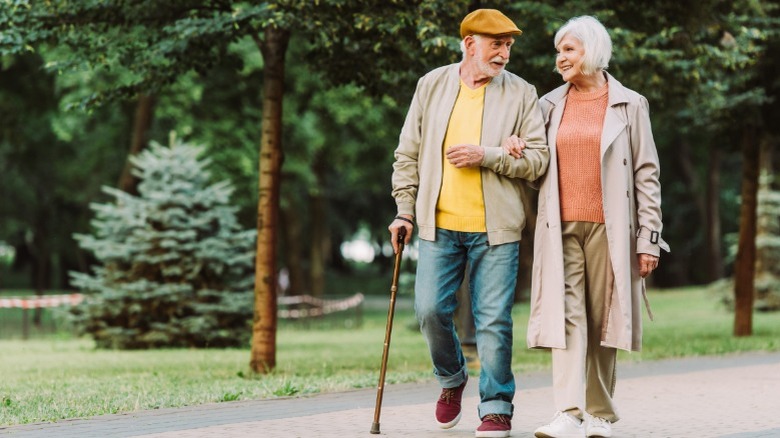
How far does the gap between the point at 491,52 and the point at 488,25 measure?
5.6 inches

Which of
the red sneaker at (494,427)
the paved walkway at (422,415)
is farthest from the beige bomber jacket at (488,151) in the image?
the paved walkway at (422,415)

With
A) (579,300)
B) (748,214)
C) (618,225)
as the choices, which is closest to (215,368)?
(579,300)

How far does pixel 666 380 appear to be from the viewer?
10344 millimetres

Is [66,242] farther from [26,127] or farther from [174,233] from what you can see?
[174,233]

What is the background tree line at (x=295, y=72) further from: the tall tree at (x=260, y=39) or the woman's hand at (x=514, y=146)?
the woman's hand at (x=514, y=146)

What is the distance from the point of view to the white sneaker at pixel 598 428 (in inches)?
260

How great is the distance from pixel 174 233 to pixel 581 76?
12.4 m

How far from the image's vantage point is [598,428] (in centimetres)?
662

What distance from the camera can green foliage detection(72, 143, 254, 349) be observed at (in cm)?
1812

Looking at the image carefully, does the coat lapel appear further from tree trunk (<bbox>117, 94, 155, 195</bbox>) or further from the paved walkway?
tree trunk (<bbox>117, 94, 155, 195</bbox>)

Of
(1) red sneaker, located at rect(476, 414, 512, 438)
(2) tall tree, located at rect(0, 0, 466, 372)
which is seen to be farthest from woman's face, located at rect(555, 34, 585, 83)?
(2) tall tree, located at rect(0, 0, 466, 372)

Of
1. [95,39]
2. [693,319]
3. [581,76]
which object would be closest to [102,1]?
[95,39]

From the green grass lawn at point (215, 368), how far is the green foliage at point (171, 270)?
728 mm

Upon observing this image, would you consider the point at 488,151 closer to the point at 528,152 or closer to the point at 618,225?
the point at 528,152
